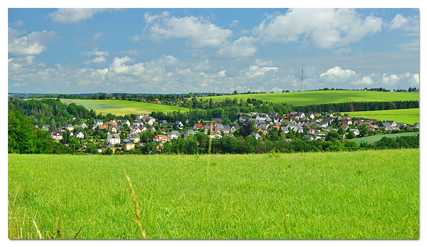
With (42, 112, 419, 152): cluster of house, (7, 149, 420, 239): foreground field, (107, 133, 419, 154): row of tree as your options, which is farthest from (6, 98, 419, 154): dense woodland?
(7, 149, 420, 239): foreground field

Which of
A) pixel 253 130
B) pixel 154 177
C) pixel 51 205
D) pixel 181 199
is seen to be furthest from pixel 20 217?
pixel 253 130

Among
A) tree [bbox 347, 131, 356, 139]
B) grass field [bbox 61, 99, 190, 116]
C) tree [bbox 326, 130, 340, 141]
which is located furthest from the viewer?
grass field [bbox 61, 99, 190, 116]

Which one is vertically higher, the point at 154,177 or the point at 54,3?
the point at 54,3

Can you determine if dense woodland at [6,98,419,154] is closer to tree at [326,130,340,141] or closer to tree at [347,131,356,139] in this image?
tree at [326,130,340,141]

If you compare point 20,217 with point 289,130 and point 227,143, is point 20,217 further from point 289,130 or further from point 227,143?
point 289,130

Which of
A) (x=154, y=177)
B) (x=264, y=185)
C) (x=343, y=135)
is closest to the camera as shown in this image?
(x=264, y=185)
